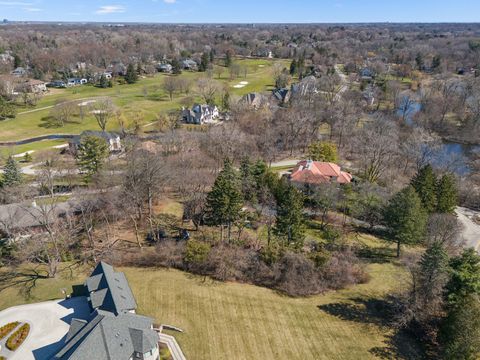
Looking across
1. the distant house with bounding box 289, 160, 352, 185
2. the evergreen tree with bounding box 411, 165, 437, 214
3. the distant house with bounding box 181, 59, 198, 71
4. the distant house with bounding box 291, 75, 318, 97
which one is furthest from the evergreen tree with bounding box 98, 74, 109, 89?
the evergreen tree with bounding box 411, 165, 437, 214

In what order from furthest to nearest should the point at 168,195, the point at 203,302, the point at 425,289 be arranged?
the point at 168,195 → the point at 203,302 → the point at 425,289

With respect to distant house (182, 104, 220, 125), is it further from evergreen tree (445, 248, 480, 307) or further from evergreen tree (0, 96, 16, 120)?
evergreen tree (445, 248, 480, 307)

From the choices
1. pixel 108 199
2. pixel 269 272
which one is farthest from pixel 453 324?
pixel 108 199

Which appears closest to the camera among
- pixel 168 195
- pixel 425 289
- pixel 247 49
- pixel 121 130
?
pixel 425 289

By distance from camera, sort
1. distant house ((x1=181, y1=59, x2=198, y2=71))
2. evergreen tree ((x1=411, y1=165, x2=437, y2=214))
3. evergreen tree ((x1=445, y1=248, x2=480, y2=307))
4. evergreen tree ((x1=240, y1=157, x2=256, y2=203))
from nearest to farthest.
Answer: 1. evergreen tree ((x1=445, y1=248, x2=480, y2=307))
2. evergreen tree ((x1=411, y1=165, x2=437, y2=214))
3. evergreen tree ((x1=240, y1=157, x2=256, y2=203))
4. distant house ((x1=181, y1=59, x2=198, y2=71))

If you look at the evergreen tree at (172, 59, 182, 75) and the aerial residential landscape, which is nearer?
the aerial residential landscape

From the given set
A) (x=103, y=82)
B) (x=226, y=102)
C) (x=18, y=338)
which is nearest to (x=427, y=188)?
(x=18, y=338)

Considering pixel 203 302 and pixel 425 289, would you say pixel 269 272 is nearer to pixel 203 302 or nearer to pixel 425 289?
pixel 203 302
